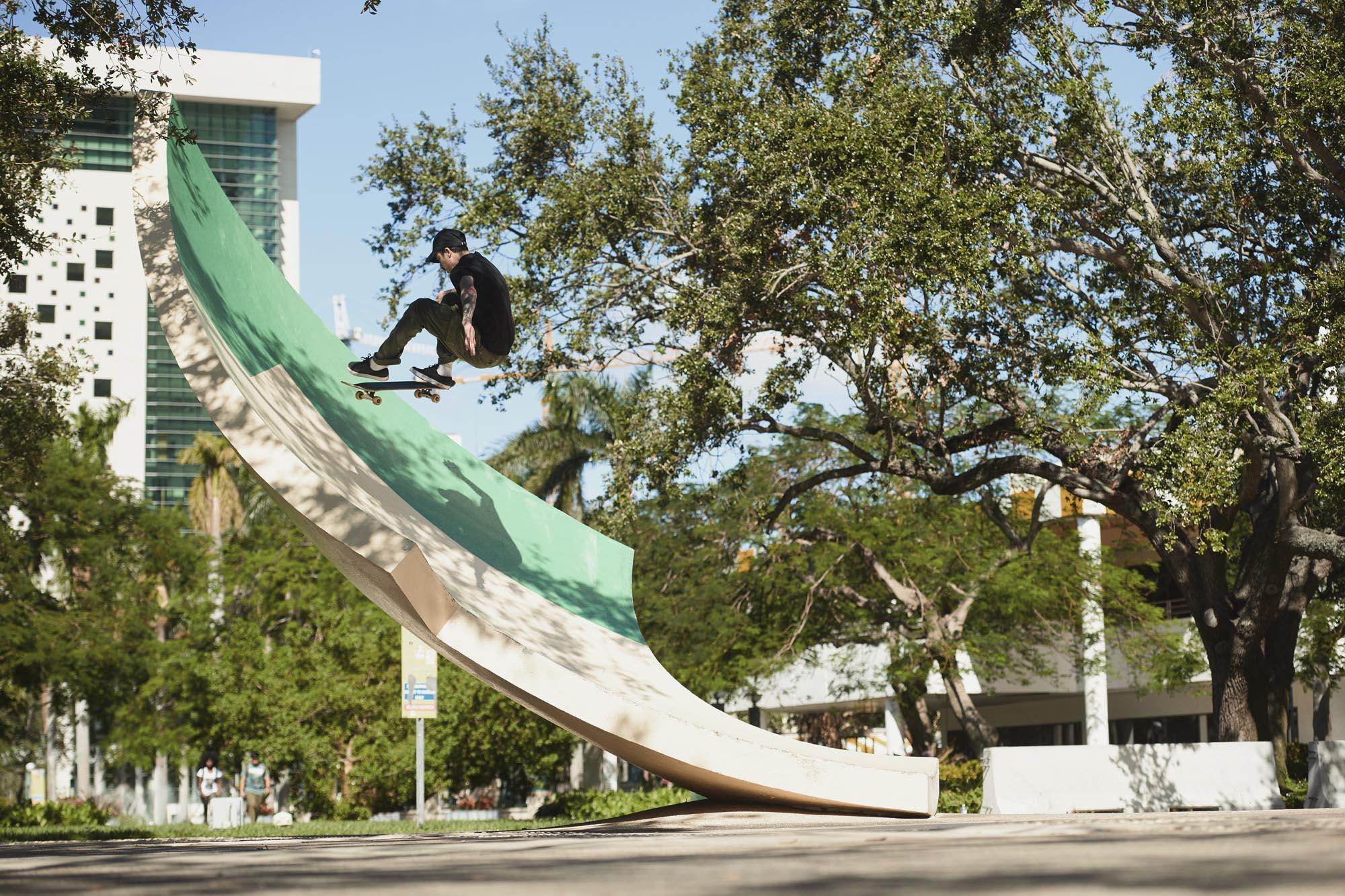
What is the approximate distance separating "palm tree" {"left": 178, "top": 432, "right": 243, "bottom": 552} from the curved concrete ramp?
26.5 m

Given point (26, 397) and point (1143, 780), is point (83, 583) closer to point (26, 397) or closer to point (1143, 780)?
point (26, 397)

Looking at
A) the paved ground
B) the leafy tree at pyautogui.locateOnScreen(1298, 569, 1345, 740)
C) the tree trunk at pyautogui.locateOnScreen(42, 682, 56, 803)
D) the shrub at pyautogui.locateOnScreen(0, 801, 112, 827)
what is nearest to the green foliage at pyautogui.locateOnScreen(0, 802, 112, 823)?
the shrub at pyautogui.locateOnScreen(0, 801, 112, 827)

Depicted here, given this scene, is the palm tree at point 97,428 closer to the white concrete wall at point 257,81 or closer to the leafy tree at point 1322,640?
the leafy tree at point 1322,640

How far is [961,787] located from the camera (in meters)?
20.5

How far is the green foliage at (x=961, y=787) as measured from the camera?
1753 centimetres

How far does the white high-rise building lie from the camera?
246ft

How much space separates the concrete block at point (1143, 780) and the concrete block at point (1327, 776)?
1048 millimetres

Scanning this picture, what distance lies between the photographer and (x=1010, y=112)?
15078 millimetres

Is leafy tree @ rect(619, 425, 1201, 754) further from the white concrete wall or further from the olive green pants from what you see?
the white concrete wall

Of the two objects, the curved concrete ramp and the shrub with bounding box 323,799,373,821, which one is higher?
the curved concrete ramp

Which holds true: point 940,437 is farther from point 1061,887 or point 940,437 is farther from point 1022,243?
point 1061,887

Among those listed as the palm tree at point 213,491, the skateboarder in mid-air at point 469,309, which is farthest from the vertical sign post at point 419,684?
the palm tree at point 213,491

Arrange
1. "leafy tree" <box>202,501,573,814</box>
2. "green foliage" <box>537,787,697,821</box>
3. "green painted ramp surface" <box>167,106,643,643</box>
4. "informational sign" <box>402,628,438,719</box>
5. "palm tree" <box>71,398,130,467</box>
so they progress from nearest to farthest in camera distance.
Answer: "green painted ramp surface" <box>167,106,643,643</box> → "informational sign" <box>402,628,438,719</box> → "green foliage" <box>537,787,697,821</box> → "leafy tree" <box>202,501,573,814</box> → "palm tree" <box>71,398,130,467</box>

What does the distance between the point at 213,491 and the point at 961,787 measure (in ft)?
84.2
